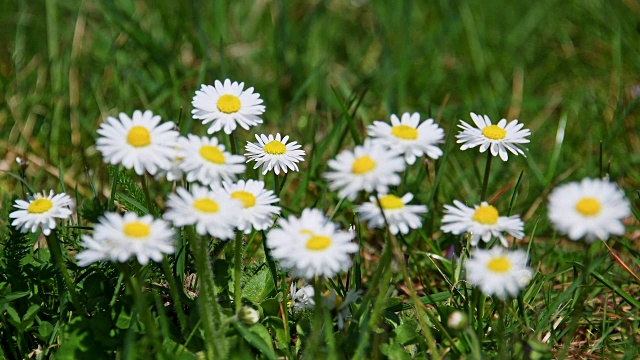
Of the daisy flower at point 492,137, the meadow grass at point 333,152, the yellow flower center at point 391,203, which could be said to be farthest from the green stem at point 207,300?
the daisy flower at point 492,137

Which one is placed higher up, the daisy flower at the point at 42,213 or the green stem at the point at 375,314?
the daisy flower at the point at 42,213

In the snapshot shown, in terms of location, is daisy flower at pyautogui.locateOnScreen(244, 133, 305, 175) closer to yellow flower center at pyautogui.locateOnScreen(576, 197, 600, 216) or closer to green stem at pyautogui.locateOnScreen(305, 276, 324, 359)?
green stem at pyautogui.locateOnScreen(305, 276, 324, 359)

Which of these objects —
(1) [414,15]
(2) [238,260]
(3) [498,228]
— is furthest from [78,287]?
(1) [414,15]

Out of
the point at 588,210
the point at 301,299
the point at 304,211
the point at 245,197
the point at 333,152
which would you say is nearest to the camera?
the point at 588,210

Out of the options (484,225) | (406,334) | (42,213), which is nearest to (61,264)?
(42,213)

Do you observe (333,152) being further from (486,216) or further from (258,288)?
(486,216)

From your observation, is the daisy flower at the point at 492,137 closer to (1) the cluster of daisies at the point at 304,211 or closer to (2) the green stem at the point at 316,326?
(1) the cluster of daisies at the point at 304,211

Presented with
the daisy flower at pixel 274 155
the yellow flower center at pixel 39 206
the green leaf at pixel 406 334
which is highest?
the daisy flower at pixel 274 155
